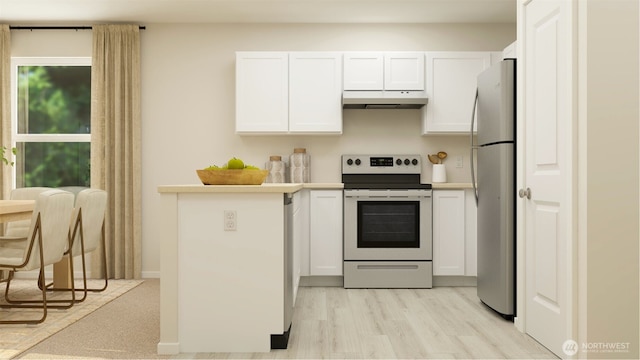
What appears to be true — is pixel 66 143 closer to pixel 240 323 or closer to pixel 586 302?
pixel 240 323

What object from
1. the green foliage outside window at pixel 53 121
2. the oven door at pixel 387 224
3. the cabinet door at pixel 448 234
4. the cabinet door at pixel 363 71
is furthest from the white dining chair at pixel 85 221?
the cabinet door at pixel 448 234

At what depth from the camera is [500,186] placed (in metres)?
3.53

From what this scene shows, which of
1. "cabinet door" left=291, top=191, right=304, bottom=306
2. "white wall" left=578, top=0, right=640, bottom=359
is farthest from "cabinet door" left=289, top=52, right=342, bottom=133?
"white wall" left=578, top=0, right=640, bottom=359

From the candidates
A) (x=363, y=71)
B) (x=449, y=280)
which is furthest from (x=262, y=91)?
(x=449, y=280)

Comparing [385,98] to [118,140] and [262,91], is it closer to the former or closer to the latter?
[262,91]

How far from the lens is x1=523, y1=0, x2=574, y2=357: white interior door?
262 centimetres

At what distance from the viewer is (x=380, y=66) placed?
484cm

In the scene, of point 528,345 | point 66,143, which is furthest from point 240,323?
point 66,143

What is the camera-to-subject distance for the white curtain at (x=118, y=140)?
16.5ft

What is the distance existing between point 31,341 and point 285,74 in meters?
2.98

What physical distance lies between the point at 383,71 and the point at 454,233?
1.63 meters

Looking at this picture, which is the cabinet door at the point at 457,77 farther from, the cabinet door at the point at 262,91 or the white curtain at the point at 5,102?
the white curtain at the point at 5,102

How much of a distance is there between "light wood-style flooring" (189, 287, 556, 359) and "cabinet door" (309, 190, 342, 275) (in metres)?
0.32

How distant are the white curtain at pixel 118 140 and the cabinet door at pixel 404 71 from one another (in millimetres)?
2443
